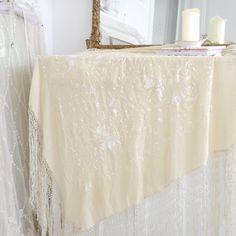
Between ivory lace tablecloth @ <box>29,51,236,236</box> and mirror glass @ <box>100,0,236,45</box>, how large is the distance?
0.32 metres

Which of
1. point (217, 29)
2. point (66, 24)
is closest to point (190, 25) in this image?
point (217, 29)

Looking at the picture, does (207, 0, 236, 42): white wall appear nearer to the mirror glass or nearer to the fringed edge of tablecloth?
the mirror glass

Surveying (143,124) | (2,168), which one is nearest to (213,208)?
(143,124)

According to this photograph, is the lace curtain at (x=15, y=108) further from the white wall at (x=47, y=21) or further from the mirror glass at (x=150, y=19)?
the mirror glass at (x=150, y=19)

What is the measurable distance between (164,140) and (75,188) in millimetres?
315

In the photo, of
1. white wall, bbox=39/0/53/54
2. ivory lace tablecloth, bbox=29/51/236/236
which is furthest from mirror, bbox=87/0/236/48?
ivory lace tablecloth, bbox=29/51/236/236

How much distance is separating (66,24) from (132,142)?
2.48ft

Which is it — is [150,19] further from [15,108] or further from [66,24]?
[15,108]

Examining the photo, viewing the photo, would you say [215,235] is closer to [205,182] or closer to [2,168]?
[205,182]

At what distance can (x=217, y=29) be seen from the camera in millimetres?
1102

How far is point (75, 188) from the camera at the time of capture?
966 millimetres

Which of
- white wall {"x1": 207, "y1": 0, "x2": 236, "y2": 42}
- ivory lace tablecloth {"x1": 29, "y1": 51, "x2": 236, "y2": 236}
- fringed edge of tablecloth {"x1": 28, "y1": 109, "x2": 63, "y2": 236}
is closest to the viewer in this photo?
ivory lace tablecloth {"x1": 29, "y1": 51, "x2": 236, "y2": 236}

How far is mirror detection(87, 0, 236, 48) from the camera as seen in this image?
3.67 ft

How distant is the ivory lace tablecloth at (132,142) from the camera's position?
87cm
